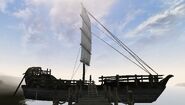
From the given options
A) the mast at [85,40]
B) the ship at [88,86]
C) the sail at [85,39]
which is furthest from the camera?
the sail at [85,39]

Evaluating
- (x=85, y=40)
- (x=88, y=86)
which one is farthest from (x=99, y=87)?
(x=85, y=40)

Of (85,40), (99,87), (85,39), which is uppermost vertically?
(85,39)

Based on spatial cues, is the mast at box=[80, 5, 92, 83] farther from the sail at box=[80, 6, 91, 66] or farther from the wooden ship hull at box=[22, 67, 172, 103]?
the wooden ship hull at box=[22, 67, 172, 103]

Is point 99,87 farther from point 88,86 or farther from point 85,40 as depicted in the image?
point 85,40

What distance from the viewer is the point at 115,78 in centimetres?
2803

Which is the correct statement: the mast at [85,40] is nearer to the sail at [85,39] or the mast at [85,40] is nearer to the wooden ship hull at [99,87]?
the sail at [85,39]

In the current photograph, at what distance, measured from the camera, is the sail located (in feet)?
119

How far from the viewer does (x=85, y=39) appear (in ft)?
124

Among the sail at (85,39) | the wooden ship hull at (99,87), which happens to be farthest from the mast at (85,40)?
the wooden ship hull at (99,87)

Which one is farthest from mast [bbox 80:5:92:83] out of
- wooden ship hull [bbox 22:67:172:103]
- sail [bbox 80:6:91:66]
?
wooden ship hull [bbox 22:67:172:103]

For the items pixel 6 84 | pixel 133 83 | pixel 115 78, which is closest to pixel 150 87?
pixel 133 83

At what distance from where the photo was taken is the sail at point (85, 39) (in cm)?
3642

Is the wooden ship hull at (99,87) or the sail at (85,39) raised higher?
the sail at (85,39)

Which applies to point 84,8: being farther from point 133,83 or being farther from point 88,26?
point 133,83
